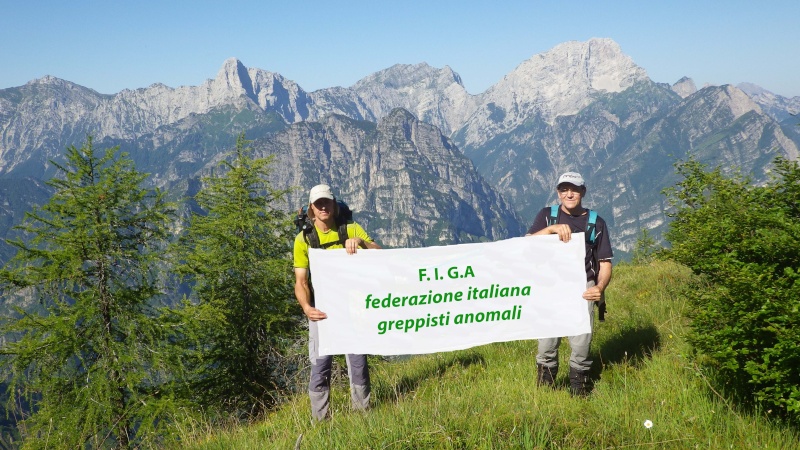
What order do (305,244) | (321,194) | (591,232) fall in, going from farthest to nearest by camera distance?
(305,244) → (591,232) → (321,194)

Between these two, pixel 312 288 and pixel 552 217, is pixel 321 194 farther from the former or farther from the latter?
pixel 552 217

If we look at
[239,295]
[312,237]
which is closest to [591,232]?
[312,237]

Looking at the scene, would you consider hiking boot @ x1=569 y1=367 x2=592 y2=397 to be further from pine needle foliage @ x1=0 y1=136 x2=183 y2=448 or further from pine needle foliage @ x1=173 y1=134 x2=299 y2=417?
pine needle foliage @ x1=173 y1=134 x2=299 y2=417

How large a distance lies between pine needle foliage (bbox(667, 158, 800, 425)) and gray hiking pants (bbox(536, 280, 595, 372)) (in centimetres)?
127

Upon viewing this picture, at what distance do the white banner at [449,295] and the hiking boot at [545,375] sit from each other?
0.56m

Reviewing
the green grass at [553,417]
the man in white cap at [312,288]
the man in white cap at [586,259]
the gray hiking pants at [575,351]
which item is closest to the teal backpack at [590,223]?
the man in white cap at [586,259]

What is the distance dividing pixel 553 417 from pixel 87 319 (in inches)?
601

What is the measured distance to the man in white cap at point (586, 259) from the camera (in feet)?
18.0

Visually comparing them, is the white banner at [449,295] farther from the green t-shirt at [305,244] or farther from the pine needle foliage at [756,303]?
the pine needle foliage at [756,303]

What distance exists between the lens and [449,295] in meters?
5.54

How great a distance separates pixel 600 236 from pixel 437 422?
10.7ft

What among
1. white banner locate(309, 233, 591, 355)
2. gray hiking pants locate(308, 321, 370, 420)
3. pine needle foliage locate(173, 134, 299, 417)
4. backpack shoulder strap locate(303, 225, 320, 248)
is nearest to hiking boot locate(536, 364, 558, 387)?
white banner locate(309, 233, 591, 355)

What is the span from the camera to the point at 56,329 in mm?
13844

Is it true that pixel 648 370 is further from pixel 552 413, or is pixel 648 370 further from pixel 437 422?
pixel 437 422
